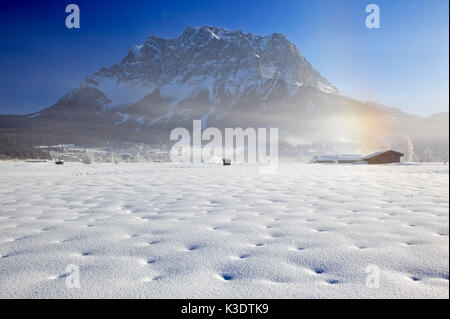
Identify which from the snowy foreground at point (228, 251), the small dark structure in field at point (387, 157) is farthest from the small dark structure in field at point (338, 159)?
the snowy foreground at point (228, 251)

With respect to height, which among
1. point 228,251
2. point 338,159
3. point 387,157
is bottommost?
point 338,159

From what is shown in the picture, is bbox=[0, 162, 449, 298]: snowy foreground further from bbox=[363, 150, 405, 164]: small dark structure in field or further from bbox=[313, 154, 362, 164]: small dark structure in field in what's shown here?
bbox=[313, 154, 362, 164]: small dark structure in field

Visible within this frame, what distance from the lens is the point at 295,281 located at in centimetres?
214

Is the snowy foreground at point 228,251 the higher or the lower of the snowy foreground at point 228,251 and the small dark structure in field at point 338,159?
the higher

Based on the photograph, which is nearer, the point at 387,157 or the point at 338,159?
the point at 387,157

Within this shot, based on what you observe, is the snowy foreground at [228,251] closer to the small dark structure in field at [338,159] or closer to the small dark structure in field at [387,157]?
the small dark structure in field at [387,157]

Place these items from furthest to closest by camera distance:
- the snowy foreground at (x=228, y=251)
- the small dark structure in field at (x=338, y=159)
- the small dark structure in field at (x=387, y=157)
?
the small dark structure in field at (x=338, y=159) → the small dark structure in field at (x=387, y=157) → the snowy foreground at (x=228, y=251)

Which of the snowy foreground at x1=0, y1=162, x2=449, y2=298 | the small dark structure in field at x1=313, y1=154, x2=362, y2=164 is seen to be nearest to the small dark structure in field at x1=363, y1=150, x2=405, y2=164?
the small dark structure in field at x1=313, y1=154, x2=362, y2=164

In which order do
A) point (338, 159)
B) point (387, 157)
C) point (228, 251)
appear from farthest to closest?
point (338, 159), point (387, 157), point (228, 251)

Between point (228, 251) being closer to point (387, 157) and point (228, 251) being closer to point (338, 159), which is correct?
point (387, 157)

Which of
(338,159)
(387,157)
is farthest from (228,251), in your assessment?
(338,159)

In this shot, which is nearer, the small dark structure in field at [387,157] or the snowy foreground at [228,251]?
the snowy foreground at [228,251]

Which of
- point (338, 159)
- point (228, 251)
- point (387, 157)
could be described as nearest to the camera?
point (228, 251)
